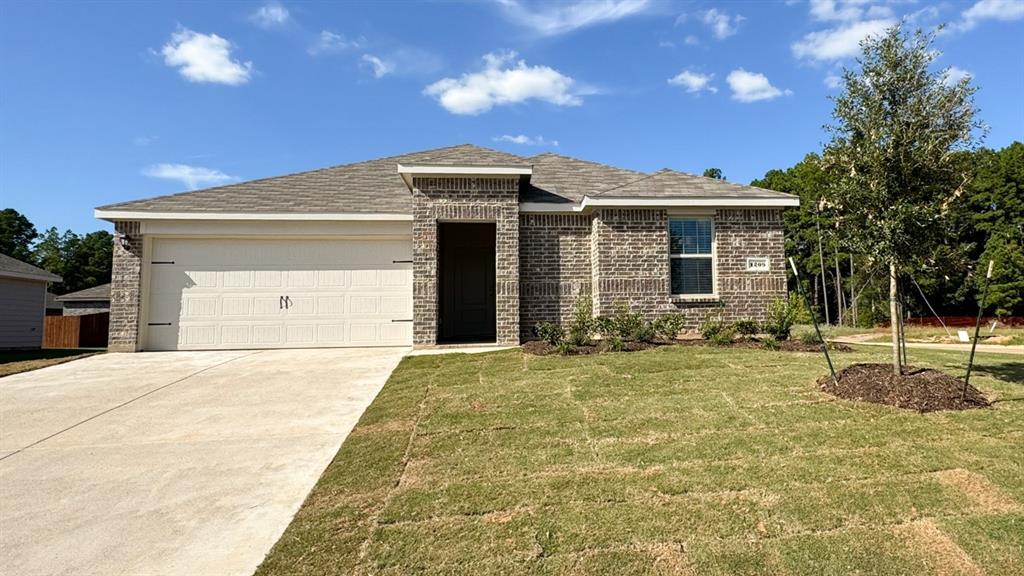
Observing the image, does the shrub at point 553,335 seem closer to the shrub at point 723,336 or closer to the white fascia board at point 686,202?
the shrub at point 723,336

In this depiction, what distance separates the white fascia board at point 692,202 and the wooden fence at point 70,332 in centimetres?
1859

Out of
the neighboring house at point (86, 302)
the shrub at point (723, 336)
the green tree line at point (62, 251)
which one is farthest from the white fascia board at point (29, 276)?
the green tree line at point (62, 251)

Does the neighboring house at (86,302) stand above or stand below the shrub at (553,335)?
above

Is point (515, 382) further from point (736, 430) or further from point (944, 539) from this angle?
point (944, 539)

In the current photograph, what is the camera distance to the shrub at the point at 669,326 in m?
9.45

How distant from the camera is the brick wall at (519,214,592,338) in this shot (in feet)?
35.9

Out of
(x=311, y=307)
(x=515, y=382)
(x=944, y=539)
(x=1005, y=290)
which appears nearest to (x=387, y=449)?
(x=515, y=382)

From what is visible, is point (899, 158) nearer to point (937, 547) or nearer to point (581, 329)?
point (937, 547)

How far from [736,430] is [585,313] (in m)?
5.14

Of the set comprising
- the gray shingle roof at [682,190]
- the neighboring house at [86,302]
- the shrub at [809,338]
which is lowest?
the shrub at [809,338]

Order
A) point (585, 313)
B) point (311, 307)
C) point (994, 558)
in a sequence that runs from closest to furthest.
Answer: point (994, 558) < point (585, 313) < point (311, 307)

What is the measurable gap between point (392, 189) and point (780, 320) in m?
9.41

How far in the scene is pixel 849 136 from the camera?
230 inches

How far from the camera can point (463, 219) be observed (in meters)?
10.5
